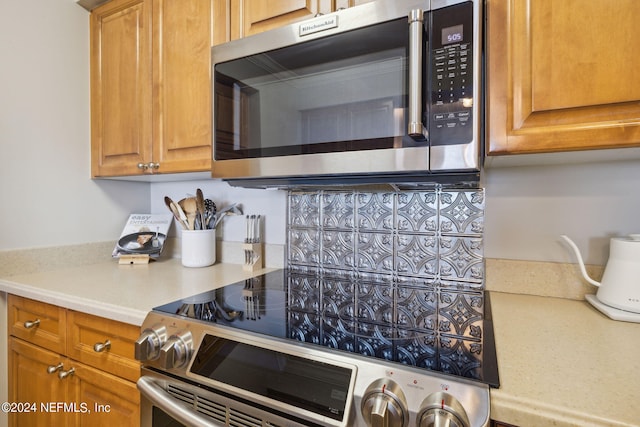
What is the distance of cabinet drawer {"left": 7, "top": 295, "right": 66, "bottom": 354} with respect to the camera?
106cm

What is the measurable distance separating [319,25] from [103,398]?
48.8 inches

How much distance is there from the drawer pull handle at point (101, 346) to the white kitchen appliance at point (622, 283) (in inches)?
53.3

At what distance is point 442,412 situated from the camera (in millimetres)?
485

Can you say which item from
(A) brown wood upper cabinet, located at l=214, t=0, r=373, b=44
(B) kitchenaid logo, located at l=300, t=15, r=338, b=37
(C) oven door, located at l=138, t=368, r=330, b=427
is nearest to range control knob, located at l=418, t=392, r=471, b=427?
(C) oven door, located at l=138, t=368, r=330, b=427

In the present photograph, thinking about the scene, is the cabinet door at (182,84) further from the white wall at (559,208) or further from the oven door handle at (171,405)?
the white wall at (559,208)

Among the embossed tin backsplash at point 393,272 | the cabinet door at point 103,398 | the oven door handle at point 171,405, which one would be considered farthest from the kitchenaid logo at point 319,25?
the cabinet door at point 103,398

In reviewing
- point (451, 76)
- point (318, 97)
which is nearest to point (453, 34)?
point (451, 76)

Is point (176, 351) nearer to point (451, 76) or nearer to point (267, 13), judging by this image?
point (451, 76)

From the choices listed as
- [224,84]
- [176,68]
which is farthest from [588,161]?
[176,68]

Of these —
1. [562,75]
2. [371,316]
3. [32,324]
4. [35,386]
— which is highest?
[562,75]

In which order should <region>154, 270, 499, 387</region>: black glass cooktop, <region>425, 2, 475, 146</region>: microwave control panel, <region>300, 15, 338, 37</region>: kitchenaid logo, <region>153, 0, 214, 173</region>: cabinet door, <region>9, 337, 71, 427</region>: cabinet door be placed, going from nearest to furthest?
<region>154, 270, 499, 387</region>: black glass cooktop < <region>425, 2, 475, 146</region>: microwave control panel < <region>300, 15, 338, 37</region>: kitchenaid logo < <region>9, 337, 71, 427</region>: cabinet door < <region>153, 0, 214, 173</region>: cabinet door

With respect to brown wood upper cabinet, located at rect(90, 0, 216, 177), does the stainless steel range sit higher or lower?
lower

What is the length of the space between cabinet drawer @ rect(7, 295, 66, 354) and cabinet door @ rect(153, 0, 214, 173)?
615 mm

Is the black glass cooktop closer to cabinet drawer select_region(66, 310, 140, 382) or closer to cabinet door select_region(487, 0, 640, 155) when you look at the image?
cabinet drawer select_region(66, 310, 140, 382)
